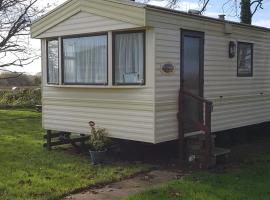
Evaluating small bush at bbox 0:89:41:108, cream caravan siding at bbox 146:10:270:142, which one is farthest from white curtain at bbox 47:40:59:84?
small bush at bbox 0:89:41:108

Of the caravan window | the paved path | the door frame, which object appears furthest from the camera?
the caravan window

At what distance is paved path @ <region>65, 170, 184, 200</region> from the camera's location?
22.1ft

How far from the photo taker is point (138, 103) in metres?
8.74

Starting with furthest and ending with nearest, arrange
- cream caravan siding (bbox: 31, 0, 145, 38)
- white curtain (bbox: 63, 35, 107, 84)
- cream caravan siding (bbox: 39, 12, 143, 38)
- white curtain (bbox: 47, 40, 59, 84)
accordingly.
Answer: white curtain (bbox: 47, 40, 59, 84) < white curtain (bbox: 63, 35, 107, 84) < cream caravan siding (bbox: 39, 12, 143, 38) < cream caravan siding (bbox: 31, 0, 145, 38)

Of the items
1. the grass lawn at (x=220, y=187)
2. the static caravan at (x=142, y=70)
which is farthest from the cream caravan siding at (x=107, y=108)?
the grass lawn at (x=220, y=187)

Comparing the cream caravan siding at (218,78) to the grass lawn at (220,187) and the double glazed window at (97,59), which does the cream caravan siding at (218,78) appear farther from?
the grass lawn at (220,187)

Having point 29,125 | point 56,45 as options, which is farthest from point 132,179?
point 29,125

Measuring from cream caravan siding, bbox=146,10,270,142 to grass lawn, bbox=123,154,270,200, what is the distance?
1414 mm

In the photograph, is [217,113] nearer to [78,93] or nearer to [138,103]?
[138,103]

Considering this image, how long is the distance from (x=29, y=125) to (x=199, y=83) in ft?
26.6

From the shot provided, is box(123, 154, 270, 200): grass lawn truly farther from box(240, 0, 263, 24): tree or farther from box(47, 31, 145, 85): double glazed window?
box(240, 0, 263, 24): tree

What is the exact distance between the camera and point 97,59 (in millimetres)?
9430

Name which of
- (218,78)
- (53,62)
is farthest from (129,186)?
(53,62)

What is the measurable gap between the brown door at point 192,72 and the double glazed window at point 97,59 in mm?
947
